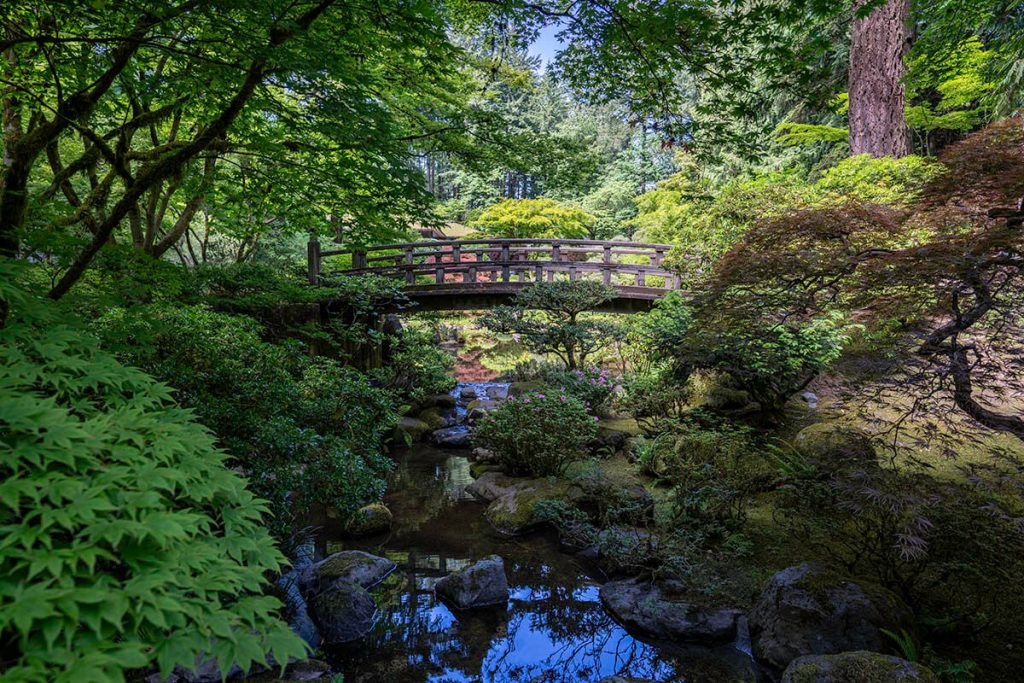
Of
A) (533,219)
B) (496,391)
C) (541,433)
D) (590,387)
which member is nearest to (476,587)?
(541,433)

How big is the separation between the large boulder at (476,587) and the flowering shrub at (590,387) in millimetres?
4483

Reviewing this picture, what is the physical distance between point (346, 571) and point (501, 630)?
5.30 ft

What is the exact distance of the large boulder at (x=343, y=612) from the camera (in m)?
4.33

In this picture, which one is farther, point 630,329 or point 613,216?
point 613,216

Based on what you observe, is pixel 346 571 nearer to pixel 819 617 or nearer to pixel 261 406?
pixel 261 406

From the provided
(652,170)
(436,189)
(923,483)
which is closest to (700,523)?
(923,483)

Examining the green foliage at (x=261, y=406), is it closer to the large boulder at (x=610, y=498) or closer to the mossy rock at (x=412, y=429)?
the large boulder at (x=610, y=498)

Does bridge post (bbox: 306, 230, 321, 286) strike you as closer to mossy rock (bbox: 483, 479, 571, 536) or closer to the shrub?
the shrub

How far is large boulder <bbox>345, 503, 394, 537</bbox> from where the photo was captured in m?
6.09

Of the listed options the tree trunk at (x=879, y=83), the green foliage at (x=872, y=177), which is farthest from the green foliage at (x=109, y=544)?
the tree trunk at (x=879, y=83)

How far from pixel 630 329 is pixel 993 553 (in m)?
7.53

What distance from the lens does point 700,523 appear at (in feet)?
17.9

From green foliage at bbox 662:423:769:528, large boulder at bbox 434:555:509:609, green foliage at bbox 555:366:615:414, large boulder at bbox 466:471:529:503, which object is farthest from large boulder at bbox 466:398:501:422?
large boulder at bbox 434:555:509:609

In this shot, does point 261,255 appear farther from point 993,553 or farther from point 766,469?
point 993,553
